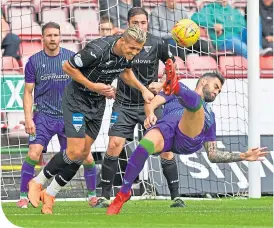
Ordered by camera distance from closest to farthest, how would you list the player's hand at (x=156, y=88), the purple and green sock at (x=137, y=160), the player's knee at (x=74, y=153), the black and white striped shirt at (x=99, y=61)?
1. the purple and green sock at (x=137, y=160)
2. the black and white striped shirt at (x=99, y=61)
3. the player's knee at (x=74, y=153)
4. the player's hand at (x=156, y=88)

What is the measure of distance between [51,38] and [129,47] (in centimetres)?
234

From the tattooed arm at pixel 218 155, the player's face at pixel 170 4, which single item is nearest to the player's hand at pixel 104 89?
the tattooed arm at pixel 218 155

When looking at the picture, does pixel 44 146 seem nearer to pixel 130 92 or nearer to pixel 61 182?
pixel 130 92

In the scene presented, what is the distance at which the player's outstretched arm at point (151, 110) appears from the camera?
8.65 m

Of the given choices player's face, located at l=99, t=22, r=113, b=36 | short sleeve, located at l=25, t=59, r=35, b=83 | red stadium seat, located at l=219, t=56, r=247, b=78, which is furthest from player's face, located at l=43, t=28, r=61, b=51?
red stadium seat, located at l=219, t=56, r=247, b=78

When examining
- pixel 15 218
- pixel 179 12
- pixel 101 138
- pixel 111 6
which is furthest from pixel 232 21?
pixel 15 218

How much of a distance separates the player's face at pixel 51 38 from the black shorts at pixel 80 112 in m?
1.40

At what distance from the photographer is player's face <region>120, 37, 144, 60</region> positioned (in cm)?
852

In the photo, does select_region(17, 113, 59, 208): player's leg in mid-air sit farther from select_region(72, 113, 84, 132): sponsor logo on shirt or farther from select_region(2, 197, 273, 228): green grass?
select_region(72, 113, 84, 132): sponsor logo on shirt

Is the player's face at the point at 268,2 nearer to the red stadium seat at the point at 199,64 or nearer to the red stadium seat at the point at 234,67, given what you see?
the red stadium seat at the point at 199,64

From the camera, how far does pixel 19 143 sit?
13.8 metres

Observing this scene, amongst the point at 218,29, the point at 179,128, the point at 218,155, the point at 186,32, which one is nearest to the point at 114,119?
the point at 186,32

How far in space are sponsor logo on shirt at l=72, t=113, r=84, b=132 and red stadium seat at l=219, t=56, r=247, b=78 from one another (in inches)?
179

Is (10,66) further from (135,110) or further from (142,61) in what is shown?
(142,61)
